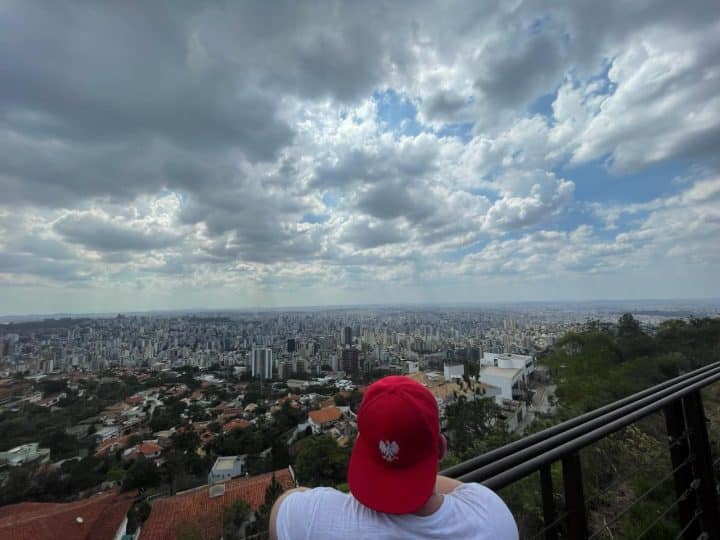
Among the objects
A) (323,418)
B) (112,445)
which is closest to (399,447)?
(323,418)

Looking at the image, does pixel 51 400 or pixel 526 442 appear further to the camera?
pixel 51 400

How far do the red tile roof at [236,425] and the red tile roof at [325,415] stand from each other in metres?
2.61

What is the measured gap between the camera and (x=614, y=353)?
45.9 feet

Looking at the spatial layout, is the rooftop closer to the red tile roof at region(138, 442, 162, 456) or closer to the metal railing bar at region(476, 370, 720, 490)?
the red tile roof at region(138, 442, 162, 456)

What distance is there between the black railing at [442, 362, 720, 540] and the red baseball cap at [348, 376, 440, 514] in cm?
17

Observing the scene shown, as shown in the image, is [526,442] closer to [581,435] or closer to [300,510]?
[581,435]

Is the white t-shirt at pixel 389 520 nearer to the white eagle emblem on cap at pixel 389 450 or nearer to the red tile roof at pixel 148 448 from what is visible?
the white eagle emblem on cap at pixel 389 450

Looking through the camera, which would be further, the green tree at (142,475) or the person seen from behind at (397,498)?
the green tree at (142,475)

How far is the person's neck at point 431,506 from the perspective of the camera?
657 millimetres

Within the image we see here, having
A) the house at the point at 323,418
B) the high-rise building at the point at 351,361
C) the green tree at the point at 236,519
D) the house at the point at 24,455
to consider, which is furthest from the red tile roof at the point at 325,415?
the high-rise building at the point at 351,361

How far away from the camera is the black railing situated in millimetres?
823

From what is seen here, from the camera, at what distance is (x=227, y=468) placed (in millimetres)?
11203

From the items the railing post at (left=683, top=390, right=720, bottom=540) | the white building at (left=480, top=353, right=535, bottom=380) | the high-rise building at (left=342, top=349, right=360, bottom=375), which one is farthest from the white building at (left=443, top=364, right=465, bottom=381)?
the railing post at (left=683, top=390, right=720, bottom=540)

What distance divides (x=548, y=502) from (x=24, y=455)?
49.6 ft
